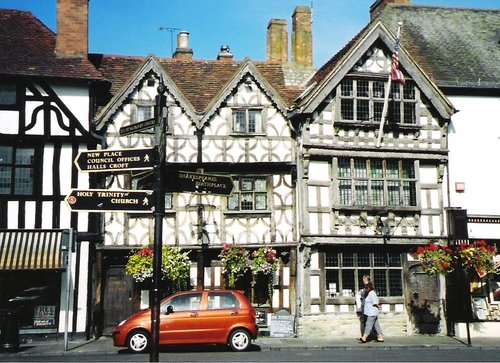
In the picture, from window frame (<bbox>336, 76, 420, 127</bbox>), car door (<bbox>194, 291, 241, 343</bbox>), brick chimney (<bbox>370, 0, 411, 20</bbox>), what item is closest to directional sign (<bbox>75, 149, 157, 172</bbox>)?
car door (<bbox>194, 291, 241, 343</bbox>)

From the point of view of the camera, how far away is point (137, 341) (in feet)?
48.0

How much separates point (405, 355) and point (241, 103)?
9.87 metres

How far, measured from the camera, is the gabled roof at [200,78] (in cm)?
1966

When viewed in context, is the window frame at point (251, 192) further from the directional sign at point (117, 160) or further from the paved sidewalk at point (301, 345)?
the directional sign at point (117, 160)

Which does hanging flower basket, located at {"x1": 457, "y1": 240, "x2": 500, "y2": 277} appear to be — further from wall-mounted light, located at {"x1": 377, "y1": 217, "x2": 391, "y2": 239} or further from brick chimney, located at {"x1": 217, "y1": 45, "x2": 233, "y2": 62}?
brick chimney, located at {"x1": 217, "y1": 45, "x2": 233, "y2": 62}

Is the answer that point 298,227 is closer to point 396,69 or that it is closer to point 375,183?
point 375,183

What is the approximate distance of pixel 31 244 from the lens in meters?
18.0

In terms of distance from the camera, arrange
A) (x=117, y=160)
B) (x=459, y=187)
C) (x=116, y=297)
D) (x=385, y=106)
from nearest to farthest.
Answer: (x=117, y=160) → (x=116, y=297) → (x=385, y=106) → (x=459, y=187)

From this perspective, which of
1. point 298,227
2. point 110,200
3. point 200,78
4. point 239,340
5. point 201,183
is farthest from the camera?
point 200,78

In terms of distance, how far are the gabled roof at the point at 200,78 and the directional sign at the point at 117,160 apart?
1138cm

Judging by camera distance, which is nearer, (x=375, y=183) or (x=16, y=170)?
(x=16, y=170)

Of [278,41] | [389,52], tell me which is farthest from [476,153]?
[278,41]

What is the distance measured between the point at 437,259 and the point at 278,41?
40.3 feet

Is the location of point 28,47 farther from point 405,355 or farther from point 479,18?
point 479,18
